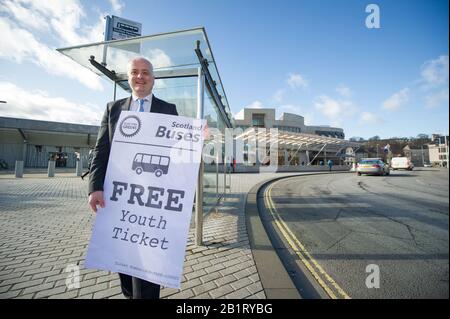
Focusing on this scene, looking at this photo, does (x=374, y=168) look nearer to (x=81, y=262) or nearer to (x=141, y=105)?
(x=141, y=105)

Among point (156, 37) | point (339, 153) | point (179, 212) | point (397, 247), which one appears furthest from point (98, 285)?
point (339, 153)

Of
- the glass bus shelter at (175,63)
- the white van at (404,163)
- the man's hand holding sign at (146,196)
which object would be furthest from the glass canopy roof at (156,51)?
the white van at (404,163)

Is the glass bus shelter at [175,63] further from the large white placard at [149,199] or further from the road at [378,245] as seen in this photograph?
the road at [378,245]

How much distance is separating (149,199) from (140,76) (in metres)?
1.18

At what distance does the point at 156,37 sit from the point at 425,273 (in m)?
5.37

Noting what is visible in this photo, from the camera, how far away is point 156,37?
12.0 feet

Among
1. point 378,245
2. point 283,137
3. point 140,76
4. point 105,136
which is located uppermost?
point 283,137

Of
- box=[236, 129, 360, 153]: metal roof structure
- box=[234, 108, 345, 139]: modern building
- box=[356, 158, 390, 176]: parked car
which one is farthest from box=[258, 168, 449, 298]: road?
box=[234, 108, 345, 139]: modern building

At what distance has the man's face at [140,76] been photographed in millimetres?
1880

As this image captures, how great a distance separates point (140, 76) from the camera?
188 centimetres

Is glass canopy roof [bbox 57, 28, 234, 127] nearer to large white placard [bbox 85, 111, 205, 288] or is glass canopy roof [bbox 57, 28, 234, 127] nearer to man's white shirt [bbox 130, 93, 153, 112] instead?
man's white shirt [bbox 130, 93, 153, 112]

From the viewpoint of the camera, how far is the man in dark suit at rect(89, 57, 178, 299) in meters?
1.71

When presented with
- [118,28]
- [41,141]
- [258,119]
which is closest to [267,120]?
[258,119]
